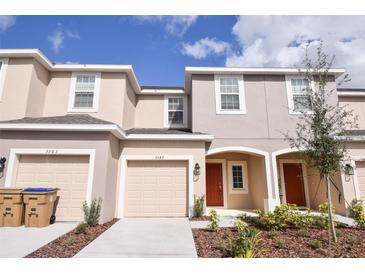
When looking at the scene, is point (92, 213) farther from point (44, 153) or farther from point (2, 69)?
point (2, 69)

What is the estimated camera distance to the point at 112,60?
9867mm

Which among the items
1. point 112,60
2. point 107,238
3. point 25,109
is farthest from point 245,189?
point 25,109

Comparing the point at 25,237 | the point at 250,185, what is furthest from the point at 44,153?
the point at 250,185

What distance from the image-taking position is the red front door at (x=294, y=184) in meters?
11.1

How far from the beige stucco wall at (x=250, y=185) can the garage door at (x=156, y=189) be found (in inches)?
128

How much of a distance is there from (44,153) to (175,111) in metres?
6.58

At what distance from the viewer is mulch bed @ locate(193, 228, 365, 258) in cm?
439

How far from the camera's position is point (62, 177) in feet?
24.6

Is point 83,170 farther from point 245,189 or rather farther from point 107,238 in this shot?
point 245,189

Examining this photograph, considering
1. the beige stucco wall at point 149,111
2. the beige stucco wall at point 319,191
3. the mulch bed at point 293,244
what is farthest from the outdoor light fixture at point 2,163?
the beige stucco wall at point 319,191

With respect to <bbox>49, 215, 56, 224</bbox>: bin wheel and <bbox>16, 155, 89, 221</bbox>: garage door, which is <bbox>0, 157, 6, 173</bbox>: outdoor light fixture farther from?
<bbox>49, 215, 56, 224</bbox>: bin wheel
